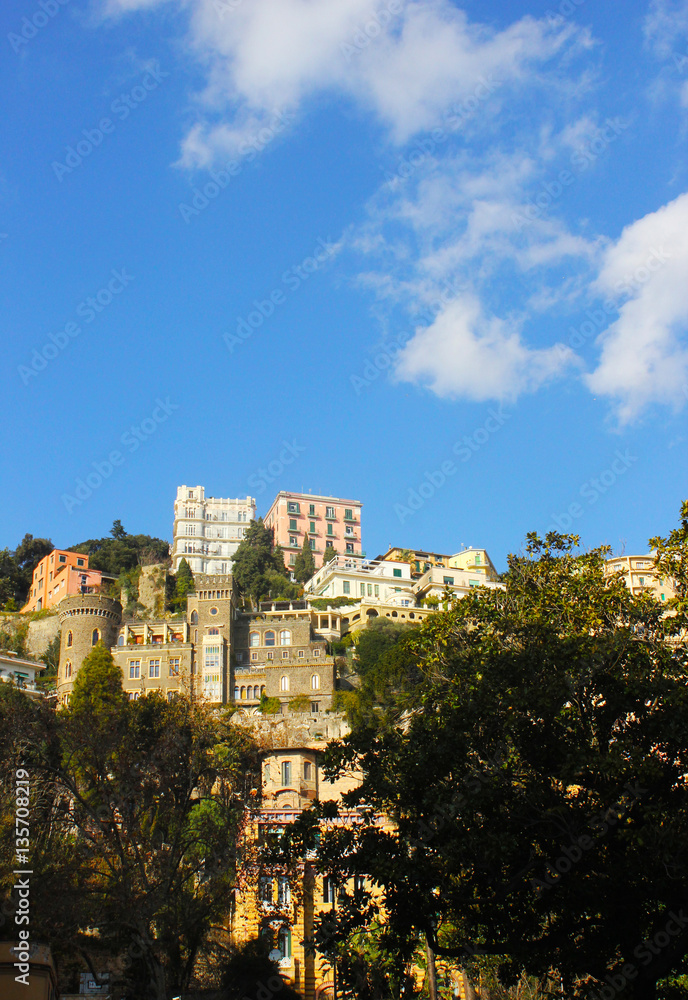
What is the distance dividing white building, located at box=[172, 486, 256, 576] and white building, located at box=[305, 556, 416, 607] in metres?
13.3

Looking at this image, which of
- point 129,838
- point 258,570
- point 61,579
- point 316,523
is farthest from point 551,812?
point 316,523

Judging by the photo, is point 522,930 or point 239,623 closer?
point 522,930

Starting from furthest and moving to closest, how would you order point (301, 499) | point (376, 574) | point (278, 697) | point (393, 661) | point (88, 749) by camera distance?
point (301, 499) → point (376, 574) → point (278, 697) → point (393, 661) → point (88, 749)

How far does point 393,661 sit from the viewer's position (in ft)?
217

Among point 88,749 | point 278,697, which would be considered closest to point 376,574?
point 278,697

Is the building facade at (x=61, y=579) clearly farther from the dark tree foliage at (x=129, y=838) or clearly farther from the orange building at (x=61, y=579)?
the dark tree foliage at (x=129, y=838)

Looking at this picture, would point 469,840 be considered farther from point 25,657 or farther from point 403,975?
point 25,657

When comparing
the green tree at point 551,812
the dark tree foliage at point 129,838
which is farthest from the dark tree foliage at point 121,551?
the green tree at point 551,812

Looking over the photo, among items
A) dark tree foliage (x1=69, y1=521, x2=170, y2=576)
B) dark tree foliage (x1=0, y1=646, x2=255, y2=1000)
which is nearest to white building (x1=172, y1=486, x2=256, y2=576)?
dark tree foliage (x1=69, y1=521, x2=170, y2=576)

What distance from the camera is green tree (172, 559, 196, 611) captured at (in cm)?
9025

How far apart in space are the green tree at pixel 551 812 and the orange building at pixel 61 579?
7369 centimetres

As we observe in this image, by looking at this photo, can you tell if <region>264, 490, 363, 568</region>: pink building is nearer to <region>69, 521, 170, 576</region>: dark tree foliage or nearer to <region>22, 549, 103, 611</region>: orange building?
<region>69, 521, 170, 576</region>: dark tree foliage

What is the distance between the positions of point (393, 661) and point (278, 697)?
487 inches

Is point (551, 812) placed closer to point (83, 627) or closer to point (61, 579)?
point (83, 627)
